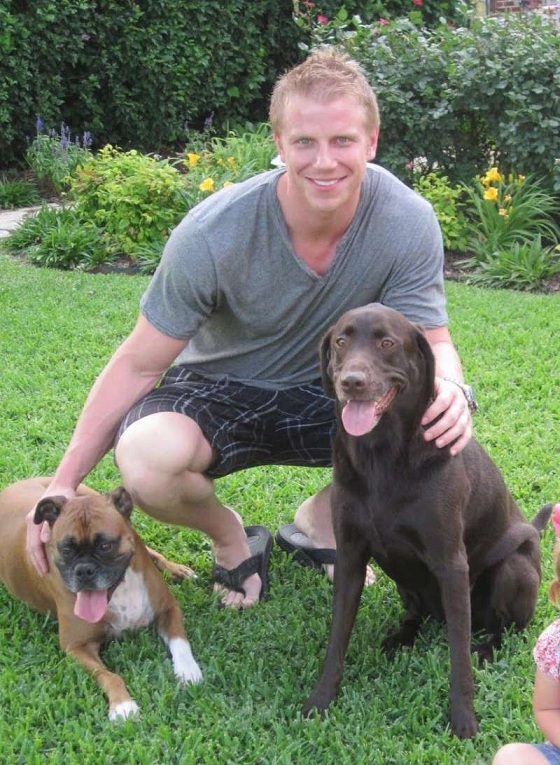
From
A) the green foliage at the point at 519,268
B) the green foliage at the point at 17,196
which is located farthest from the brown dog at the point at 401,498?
the green foliage at the point at 17,196

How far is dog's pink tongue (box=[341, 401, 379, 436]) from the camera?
112 inches

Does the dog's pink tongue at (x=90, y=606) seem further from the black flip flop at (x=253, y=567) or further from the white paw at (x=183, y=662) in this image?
the black flip flop at (x=253, y=567)

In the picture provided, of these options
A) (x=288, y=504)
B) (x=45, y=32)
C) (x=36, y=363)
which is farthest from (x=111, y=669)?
(x=45, y=32)

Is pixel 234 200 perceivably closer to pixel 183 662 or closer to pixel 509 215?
pixel 183 662

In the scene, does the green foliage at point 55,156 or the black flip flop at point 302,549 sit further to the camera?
the green foliage at point 55,156

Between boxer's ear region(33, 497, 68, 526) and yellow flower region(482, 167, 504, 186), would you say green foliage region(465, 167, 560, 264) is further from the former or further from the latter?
boxer's ear region(33, 497, 68, 526)

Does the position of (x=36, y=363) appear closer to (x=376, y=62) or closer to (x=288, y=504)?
(x=288, y=504)

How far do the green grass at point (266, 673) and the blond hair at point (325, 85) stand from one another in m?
1.80

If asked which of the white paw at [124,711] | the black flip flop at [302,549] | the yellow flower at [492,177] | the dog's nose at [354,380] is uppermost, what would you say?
the dog's nose at [354,380]

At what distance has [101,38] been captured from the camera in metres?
11.8

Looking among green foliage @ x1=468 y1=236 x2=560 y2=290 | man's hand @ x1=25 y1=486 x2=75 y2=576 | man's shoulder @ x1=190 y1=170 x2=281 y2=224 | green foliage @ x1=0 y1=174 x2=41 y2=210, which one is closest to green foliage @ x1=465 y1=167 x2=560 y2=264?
green foliage @ x1=468 y1=236 x2=560 y2=290

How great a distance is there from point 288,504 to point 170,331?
4.48ft

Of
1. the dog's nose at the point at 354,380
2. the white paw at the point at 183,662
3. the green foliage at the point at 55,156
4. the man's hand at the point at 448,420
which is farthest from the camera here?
the green foliage at the point at 55,156

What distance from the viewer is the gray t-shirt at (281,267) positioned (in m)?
3.60
